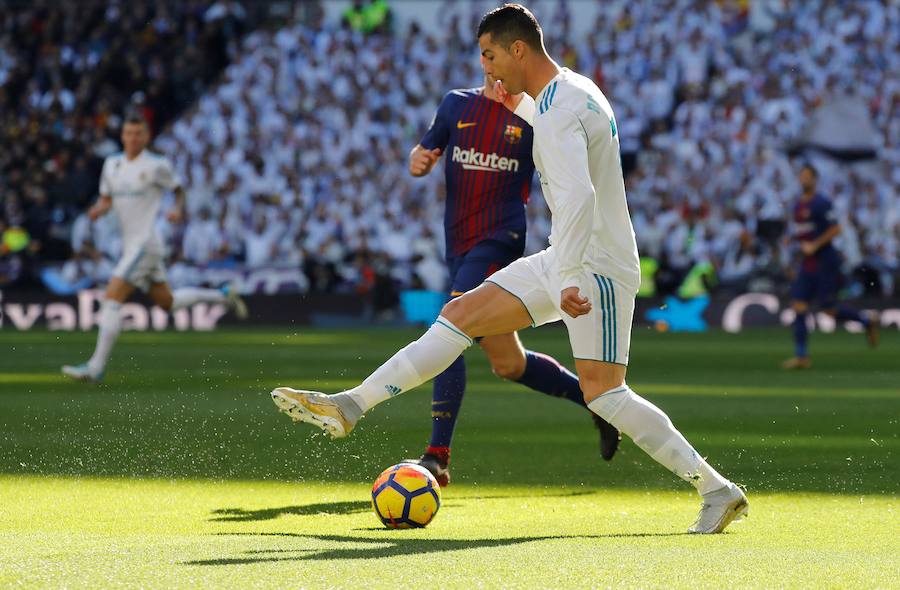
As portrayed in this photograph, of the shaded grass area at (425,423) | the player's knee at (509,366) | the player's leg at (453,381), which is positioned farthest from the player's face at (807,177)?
the player's knee at (509,366)

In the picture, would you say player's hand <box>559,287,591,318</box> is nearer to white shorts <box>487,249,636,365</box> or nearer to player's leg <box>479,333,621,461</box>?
white shorts <box>487,249,636,365</box>

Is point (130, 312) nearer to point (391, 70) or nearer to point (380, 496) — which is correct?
point (391, 70)

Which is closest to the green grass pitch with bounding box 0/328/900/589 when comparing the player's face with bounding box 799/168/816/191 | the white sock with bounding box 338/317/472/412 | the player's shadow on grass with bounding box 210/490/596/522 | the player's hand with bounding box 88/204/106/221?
the player's shadow on grass with bounding box 210/490/596/522

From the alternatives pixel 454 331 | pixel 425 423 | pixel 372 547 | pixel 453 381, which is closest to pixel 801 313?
pixel 425 423

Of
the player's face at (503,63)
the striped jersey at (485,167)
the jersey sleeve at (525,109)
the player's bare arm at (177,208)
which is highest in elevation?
the player's face at (503,63)

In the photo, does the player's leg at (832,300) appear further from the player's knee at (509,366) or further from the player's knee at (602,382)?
the player's knee at (602,382)

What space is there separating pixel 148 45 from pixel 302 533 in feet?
88.8

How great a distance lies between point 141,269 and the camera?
13172 mm

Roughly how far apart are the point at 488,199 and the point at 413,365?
5.98ft

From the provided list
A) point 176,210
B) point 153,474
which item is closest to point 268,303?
point 176,210

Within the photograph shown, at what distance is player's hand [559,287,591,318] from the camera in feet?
18.9

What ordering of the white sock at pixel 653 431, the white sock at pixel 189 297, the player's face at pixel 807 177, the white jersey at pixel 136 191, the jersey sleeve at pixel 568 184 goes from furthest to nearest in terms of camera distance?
the player's face at pixel 807 177 → the white sock at pixel 189 297 → the white jersey at pixel 136 191 → the white sock at pixel 653 431 → the jersey sleeve at pixel 568 184

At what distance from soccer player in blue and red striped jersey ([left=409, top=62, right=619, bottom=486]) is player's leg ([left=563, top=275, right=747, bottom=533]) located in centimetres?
167

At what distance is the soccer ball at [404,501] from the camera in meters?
5.99
